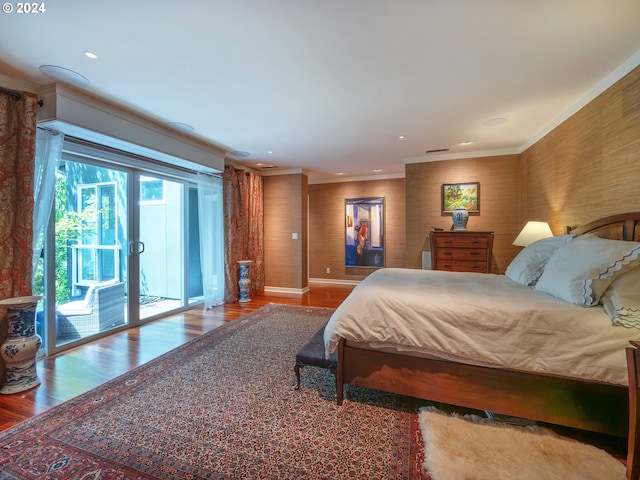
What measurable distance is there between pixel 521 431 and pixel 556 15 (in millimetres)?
2522

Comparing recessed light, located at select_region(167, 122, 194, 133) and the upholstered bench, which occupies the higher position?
recessed light, located at select_region(167, 122, 194, 133)

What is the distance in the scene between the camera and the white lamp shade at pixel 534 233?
315 centimetres

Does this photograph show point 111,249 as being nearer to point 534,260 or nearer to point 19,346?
point 19,346

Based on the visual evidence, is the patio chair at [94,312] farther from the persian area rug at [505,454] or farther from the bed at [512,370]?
the persian area rug at [505,454]

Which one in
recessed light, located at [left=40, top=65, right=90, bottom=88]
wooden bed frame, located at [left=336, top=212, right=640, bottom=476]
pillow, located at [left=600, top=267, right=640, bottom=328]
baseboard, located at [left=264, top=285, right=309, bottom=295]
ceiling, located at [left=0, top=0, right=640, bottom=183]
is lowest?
baseboard, located at [left=264, top=285, right=309, bottom=295]

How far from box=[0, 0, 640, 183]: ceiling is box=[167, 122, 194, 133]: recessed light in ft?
0.37

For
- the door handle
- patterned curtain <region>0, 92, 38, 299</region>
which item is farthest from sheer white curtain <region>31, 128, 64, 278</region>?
the door handle

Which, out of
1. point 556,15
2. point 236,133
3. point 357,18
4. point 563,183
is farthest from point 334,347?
point 563,183

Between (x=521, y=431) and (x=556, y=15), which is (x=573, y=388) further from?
(x=556, y=15)

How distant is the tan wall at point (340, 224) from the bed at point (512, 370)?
163 inches

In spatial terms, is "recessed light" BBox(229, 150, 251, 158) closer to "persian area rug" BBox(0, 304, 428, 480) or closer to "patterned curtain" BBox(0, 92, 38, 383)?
"patterned curtain" BBox(0, 92, 38, 383)

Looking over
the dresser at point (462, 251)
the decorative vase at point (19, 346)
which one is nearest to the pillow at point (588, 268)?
the dresser at point (462, 251)

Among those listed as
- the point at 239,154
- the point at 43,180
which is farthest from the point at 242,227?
the point at 43,180

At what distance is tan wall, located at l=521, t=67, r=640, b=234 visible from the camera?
6.52 ft
